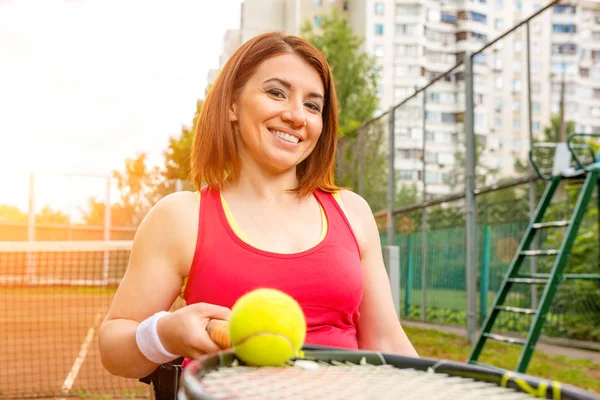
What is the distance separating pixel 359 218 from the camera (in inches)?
86.2

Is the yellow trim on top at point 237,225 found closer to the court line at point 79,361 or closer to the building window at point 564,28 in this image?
the court line at point 79,361

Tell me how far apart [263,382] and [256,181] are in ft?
3.43

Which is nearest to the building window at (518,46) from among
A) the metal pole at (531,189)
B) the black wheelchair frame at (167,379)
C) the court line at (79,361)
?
the metal pole at (531,189)

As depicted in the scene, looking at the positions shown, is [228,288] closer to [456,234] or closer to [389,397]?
[389,397]

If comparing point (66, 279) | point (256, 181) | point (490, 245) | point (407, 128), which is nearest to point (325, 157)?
point (256, 181)

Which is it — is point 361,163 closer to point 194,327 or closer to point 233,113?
point 233,113

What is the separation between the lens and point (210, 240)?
1.88 m

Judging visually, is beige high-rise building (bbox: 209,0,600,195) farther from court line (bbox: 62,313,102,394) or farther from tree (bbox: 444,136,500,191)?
court line (bbox: 62,313,102,394)

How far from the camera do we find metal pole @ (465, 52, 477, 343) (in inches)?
358

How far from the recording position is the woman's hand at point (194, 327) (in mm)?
1358

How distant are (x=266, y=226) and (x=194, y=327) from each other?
0.66 meters

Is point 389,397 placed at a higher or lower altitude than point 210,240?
lower

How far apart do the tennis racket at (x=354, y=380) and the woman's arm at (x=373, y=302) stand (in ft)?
2.49

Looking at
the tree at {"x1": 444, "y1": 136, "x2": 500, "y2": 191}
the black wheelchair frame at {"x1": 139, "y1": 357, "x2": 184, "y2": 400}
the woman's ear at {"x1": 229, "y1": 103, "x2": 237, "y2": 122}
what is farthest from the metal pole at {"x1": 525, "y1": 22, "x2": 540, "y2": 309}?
the black wheelchair frame at {"x1": 139, "y1": 357, "x2": 184, "y2": 400}
